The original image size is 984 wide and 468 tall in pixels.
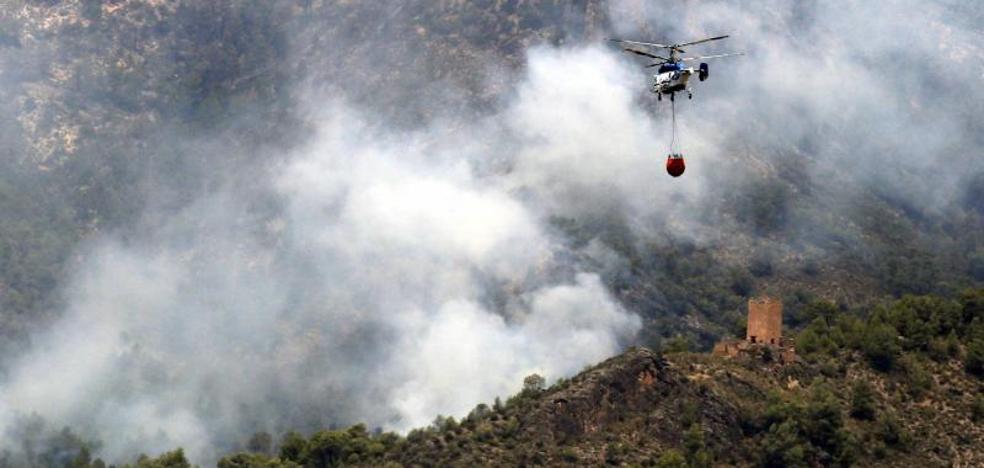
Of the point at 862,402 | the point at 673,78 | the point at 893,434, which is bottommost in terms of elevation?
the point at 893,434

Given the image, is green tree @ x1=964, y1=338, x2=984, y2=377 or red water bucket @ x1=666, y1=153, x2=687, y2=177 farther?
green tree @ x1=964, y1=338, x2=984, y2=377

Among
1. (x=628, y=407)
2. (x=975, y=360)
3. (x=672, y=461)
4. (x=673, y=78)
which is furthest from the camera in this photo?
(x=975, y=360)

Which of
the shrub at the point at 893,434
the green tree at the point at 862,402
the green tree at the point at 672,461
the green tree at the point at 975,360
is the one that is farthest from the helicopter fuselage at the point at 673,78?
the green tree at the point at 975,360

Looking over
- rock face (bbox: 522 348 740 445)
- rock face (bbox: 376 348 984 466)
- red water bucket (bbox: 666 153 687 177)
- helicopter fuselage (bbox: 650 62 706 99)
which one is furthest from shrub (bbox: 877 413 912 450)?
red water bucket (bbox: 666 153 687 177)

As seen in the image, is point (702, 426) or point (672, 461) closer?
point (672, 461)

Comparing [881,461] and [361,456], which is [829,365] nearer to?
[881,461]

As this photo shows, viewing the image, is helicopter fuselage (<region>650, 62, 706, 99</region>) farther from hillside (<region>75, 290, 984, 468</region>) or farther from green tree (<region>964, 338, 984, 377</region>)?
green tree (<region>964, 338, 984, 377</region>)

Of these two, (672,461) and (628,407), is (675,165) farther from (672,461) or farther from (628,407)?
(628,407)

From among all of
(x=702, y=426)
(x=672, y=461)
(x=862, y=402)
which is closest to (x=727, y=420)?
(x=702, y=426)

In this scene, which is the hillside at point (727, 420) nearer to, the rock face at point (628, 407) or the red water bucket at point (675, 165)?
the rock face at point (628, 407)

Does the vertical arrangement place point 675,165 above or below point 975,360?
below

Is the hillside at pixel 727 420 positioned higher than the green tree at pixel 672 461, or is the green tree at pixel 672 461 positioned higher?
the hillside at pixel 727 420

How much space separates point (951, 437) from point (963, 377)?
31.5 ft

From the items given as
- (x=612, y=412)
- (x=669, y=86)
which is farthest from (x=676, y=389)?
(x=669, y=86)
